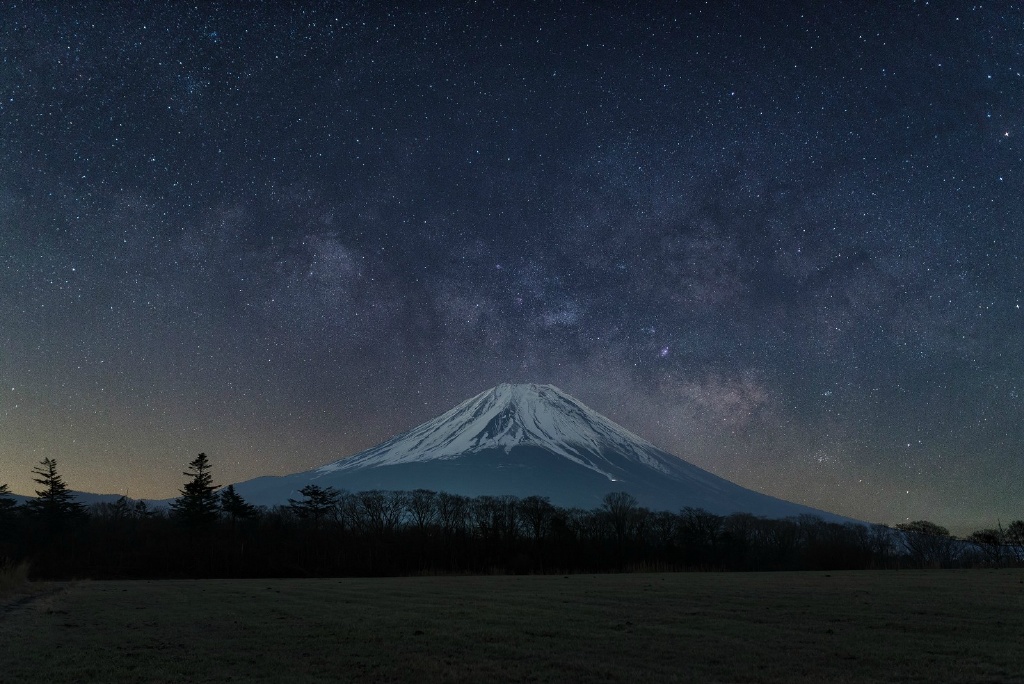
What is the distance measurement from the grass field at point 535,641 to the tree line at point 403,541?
6552 centimetres

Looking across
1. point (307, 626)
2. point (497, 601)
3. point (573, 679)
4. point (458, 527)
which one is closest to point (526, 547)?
point (458, 527)

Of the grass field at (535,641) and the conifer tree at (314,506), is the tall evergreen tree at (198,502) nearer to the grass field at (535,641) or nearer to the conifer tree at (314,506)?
the conifer tree at (314,506)

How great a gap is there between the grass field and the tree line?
65.5m

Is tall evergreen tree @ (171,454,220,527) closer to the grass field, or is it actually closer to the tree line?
the tree line

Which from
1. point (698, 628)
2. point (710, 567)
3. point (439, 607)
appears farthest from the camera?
point (710, 567)

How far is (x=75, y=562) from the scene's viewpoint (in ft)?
283

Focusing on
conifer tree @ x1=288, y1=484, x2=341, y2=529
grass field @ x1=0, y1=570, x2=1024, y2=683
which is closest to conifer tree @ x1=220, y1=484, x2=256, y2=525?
conifer tree @ x1=288, y1=484, x2=341, y2=529

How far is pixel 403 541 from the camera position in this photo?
105500 millimetres

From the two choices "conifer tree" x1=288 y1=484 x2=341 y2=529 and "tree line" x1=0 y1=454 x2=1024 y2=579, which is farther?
"conifer tree" x1=288 y1=484 x2=341 y2=529

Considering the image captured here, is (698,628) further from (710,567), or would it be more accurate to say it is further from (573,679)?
(710,567)

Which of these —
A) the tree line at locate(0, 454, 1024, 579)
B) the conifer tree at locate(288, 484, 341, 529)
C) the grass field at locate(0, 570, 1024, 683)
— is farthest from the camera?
the conifer tree at locate(288, 484, 341, 529)

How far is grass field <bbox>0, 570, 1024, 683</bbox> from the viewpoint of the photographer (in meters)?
13.2

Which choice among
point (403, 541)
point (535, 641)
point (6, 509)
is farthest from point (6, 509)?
point (535, 641)

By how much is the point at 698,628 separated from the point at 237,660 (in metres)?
11.4
